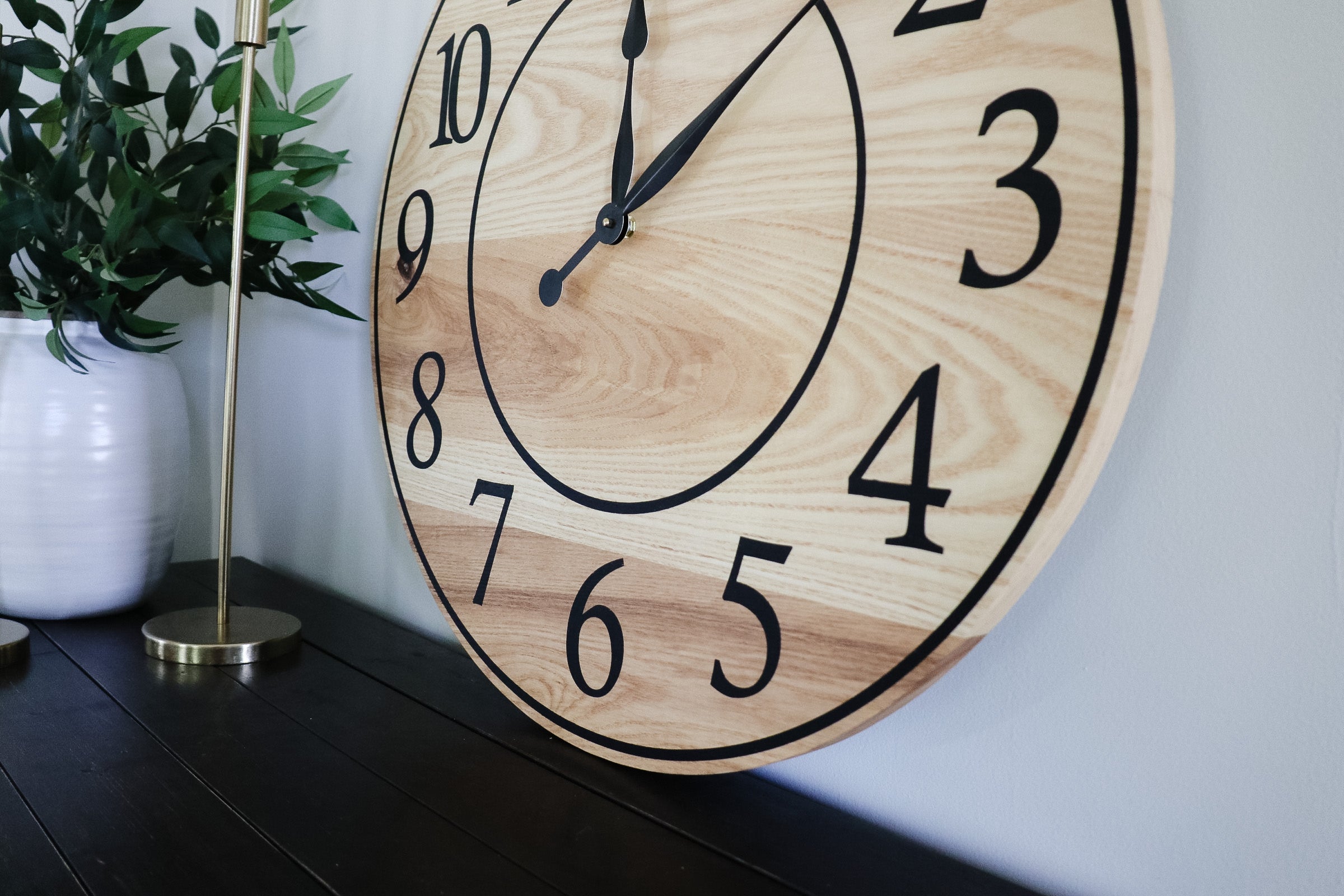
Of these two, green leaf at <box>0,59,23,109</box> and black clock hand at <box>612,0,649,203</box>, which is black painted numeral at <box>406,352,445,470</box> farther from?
green leaf at <box>0,59,23,109</box>

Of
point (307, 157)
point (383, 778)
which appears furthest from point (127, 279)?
point (383, 778)

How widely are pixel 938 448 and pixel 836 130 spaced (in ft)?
0.74

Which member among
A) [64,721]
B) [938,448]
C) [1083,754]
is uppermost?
[938,448]

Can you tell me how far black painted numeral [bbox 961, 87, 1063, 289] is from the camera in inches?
20.1

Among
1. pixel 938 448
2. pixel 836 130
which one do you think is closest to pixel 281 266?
pixel 836 130

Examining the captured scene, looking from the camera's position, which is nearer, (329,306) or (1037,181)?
(1037,181)

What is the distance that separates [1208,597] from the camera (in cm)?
54

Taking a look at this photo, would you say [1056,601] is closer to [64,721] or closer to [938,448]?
[938,448]

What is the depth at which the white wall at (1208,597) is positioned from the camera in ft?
1.65

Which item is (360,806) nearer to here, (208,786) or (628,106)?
(208,786)

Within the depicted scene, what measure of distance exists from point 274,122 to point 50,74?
35 cm

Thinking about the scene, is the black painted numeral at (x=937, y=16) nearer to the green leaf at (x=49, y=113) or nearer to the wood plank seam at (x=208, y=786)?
the wood plank seam at (x=208, y=786)

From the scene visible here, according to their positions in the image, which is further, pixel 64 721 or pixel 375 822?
pixel 64 721

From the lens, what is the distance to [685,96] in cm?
70
